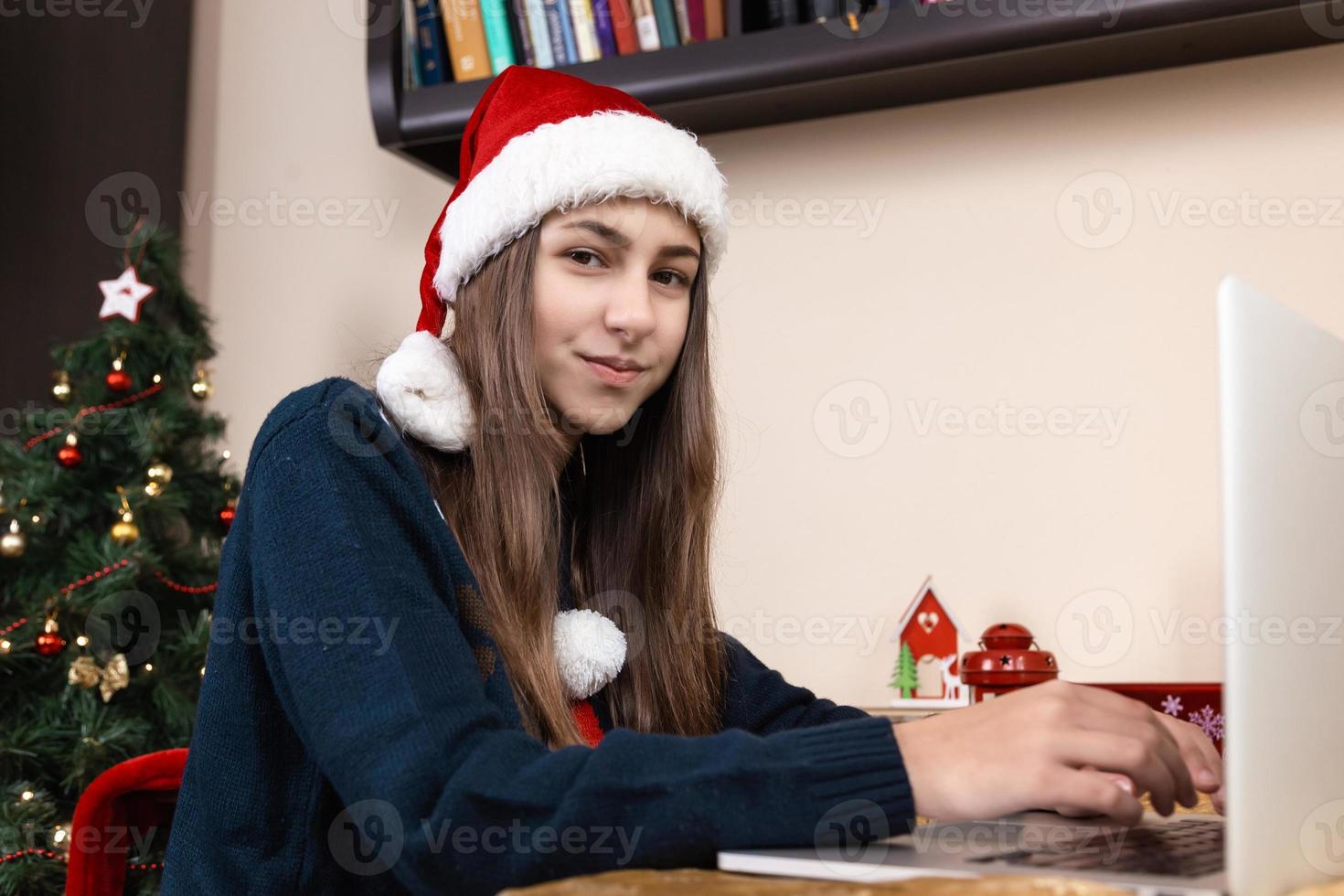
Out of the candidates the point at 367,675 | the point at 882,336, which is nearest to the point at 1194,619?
the point at 882,336

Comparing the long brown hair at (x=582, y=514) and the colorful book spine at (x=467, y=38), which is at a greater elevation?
the colorful book spine at (x=467, y=38)

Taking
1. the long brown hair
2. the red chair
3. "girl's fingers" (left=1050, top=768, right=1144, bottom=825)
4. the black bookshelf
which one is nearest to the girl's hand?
"girl's fingers" (left=1050, top=768, right=1144, bottom=825)

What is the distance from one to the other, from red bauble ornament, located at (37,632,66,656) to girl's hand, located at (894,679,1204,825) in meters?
1.54

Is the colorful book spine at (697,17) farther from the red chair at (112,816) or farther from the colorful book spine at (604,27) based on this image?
the red chair at (112,816)

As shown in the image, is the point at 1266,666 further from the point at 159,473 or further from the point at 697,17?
the point at 159,473

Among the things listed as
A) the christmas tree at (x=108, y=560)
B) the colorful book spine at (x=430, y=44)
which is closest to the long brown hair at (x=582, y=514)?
the colorful book spine at (x=430, y=44)

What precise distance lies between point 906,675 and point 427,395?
92 centimetres

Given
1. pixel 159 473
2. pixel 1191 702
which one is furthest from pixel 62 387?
pixel 1191 702

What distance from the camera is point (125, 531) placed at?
1.85m

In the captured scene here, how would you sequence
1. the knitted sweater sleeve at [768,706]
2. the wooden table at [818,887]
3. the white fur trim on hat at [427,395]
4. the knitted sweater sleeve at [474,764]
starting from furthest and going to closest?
the knitted sweater sleeve at [768,706], the white fur trim on hat at [427,395], the knitted sweater sleeve at [474,764], the wooden table at [818,887]

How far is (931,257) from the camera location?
1814 mm

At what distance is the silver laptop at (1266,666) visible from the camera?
0.48 metres

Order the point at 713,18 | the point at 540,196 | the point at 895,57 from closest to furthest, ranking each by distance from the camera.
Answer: the point at 540,196 < the point at 895,57 < the point at 713,18

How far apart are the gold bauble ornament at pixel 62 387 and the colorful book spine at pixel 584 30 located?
100cm
